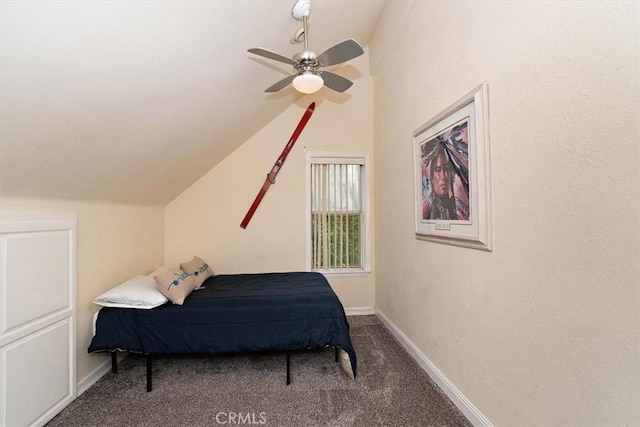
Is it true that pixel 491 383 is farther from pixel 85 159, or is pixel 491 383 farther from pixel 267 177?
pixel 267 177

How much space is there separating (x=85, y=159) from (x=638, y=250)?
2.73 m

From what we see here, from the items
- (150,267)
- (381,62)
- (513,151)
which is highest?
(381,62)

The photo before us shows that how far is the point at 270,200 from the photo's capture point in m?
3.71

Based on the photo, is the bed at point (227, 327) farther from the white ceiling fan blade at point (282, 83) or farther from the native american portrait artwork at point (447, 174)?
the white ceiling fan blade at point (282, 83)

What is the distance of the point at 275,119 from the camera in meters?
3.70

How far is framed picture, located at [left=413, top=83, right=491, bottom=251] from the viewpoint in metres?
1.57

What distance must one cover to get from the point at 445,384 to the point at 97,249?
2.89m

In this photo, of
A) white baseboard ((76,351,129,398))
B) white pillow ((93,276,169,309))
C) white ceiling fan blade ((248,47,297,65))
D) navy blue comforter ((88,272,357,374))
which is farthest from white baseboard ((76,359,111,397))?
white ceiling fan blade ((248,47,297,65))

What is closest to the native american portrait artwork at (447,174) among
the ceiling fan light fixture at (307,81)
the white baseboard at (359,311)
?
the ceiling fan light fixture at (307,81)

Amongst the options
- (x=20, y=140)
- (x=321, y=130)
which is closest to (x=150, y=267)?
(x=20, y=140)

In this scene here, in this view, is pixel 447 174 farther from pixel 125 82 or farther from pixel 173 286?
pixel 173 286

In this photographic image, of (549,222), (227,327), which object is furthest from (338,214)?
(549,222)

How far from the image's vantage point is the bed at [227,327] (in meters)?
2.05

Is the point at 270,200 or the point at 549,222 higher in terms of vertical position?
the point at 270,200
